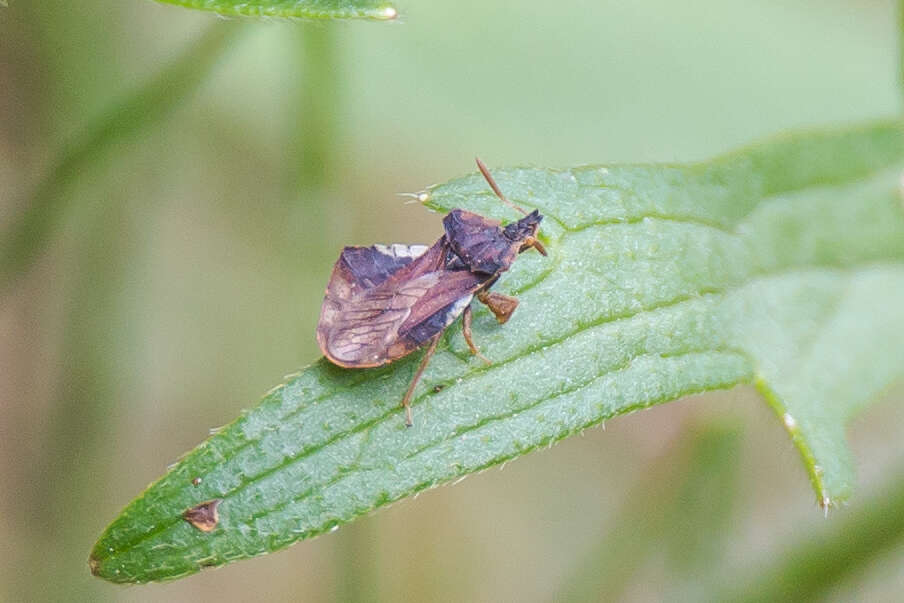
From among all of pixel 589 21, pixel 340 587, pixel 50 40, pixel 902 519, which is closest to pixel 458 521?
pixel 340 587

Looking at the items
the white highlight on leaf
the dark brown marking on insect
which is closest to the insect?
the dark brown marking on insect

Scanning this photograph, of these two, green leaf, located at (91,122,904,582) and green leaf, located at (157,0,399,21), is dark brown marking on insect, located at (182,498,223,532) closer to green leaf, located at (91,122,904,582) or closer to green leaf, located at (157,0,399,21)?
green leaf, located at (91,122,904,582)

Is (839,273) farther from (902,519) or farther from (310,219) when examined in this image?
(310,219)

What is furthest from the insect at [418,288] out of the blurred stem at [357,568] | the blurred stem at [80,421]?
the blurred stem at [80,421]

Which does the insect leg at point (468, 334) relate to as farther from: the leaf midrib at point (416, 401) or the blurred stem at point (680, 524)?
the blurred stem at point (680, 524)

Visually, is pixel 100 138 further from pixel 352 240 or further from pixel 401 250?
pixel 401 250

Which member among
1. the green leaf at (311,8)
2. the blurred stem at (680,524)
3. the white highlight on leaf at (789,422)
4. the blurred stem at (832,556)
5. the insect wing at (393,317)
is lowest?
the blurred stem at (832,556)
